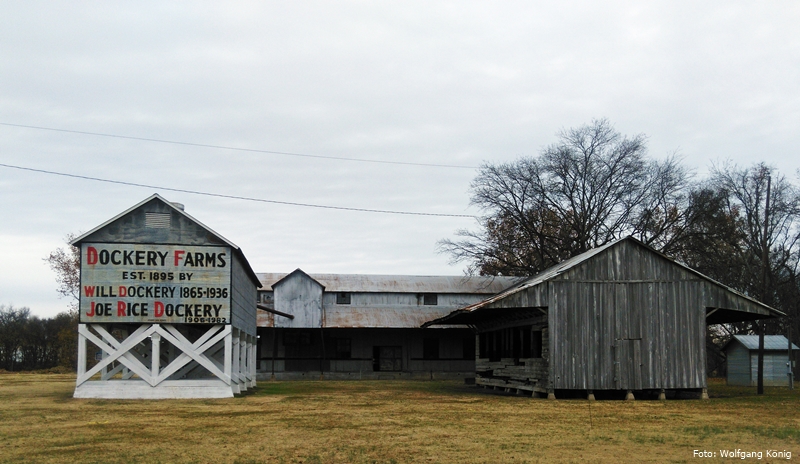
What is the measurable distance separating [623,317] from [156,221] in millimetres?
17038

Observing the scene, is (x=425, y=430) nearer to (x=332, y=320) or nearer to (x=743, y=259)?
(x=332, y=320)

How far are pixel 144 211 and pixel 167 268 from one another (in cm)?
222

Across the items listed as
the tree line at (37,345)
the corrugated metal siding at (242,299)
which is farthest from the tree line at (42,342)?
the corrugated metal siding at (242,299)

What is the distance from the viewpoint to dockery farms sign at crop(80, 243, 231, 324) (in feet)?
94.3

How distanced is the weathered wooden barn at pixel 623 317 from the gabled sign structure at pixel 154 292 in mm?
9389

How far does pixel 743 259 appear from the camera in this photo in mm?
54719

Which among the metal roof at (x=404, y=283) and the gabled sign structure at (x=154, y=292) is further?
the metal roof at (x=404, y=283)

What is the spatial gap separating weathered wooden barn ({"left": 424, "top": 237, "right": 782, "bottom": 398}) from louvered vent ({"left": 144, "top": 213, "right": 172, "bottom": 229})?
11.4 metres

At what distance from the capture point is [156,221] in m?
29.4

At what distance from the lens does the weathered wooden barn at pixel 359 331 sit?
171 ft

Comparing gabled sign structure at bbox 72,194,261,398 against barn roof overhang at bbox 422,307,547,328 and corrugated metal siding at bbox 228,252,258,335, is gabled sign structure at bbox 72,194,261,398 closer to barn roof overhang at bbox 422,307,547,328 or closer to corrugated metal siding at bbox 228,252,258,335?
corrugated metal siding at bbox 228,252,258,335

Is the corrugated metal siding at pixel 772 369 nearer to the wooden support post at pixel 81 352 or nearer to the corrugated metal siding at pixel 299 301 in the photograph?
the corrugated metal siding at pixel 299 301

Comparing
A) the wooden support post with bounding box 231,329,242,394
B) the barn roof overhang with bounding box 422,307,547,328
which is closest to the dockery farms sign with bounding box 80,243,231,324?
the wooden support post with bounding box 231,329,242,394

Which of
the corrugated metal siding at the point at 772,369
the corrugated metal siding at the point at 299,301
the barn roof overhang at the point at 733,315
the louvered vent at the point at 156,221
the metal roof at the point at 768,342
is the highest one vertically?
the louvered vent at the point at 156,221
